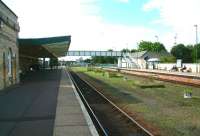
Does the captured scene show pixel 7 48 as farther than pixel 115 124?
Yes

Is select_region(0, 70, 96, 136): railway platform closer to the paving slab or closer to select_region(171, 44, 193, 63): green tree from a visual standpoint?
the paving slab

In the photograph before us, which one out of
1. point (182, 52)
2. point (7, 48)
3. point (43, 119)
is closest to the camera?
point (43, 119)

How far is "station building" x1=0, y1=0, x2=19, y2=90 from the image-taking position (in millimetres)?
27469

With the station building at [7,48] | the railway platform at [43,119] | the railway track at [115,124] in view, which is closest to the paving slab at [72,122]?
the railway platform at [43,119]

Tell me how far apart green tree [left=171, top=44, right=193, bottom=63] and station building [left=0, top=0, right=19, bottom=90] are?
96791 mm

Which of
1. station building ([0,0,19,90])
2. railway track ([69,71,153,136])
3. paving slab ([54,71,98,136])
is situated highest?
station building ([0,0,19,90])

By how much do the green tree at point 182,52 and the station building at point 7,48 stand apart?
96791 millimetres

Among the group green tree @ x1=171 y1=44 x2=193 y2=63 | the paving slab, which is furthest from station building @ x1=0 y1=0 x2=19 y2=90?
green tree @ x1=171 y1=44 x2=193 y2=63

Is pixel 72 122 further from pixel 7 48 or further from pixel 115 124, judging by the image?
pixel 7 48

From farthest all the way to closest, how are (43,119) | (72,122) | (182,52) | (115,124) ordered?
(182,52)
(115,124)
(43,119)
(72,122)

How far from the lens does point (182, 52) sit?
431 ft

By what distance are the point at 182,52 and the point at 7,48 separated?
106744 millimetres

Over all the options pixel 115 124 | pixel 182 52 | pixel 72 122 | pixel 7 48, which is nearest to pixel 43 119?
pixel 72 122

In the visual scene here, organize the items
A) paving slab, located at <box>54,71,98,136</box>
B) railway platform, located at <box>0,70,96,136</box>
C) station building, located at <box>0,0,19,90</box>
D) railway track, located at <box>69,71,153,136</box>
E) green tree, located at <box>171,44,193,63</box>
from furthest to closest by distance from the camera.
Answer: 1. green tree, located at <box>171,44,193,63</box>
2. station building, located at <box>0,0,19,90</box>
3. railway track, located at <box>69,71,153,136</box>
4. railway platform, located at <box>0,70,96,136</box>
5. paving slab, located at <box>54,71,98,136</box>
